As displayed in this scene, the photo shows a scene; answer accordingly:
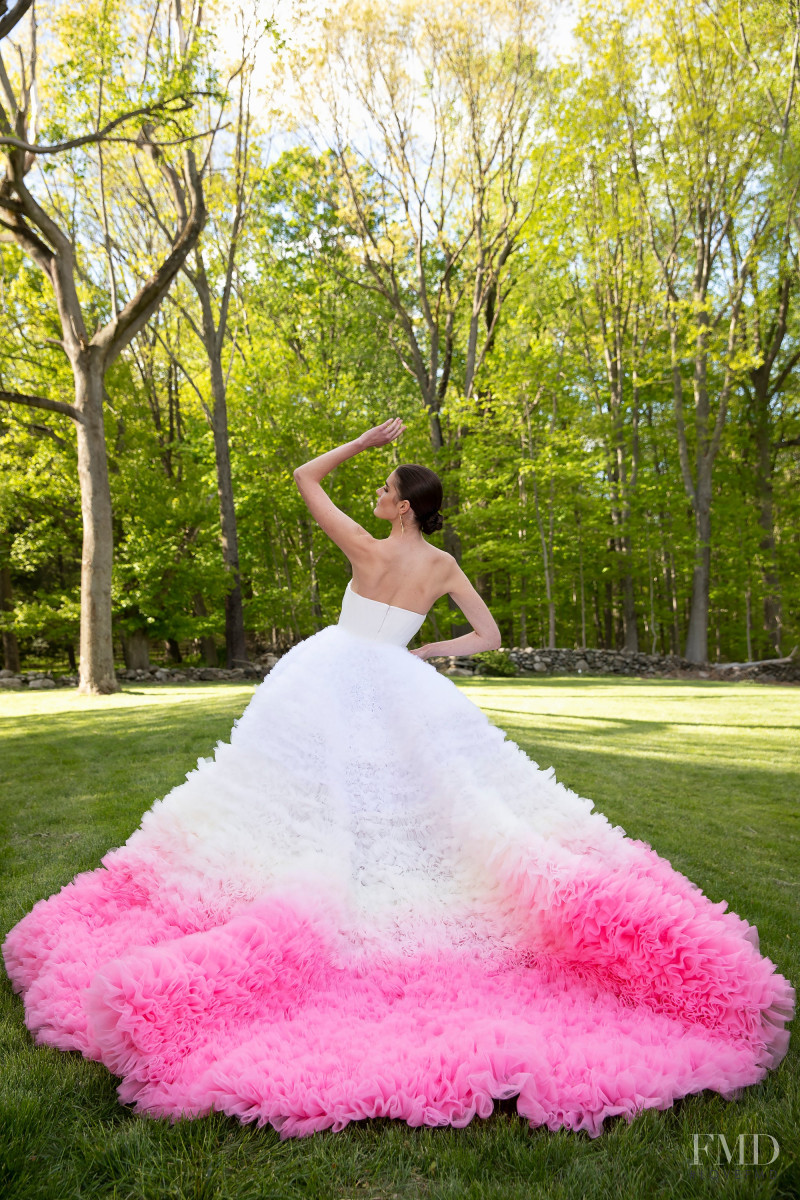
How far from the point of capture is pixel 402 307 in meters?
20.3

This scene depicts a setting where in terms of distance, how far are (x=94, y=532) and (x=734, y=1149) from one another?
12.2m

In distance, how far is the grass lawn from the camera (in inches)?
62.9

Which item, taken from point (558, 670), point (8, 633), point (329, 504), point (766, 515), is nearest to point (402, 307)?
point (558, 670)

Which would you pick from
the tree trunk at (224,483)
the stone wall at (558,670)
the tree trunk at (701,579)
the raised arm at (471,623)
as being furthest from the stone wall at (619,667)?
the raised arm at (471,623)

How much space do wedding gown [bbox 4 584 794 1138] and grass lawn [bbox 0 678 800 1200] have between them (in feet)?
0.21

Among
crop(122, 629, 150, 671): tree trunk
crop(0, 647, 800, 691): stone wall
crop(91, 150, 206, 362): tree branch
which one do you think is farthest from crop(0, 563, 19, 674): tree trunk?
crop(91, 150, 206, 362): tree branch

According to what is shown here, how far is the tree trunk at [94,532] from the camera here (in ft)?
39.3

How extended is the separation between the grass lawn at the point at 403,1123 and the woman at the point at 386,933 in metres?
0.07

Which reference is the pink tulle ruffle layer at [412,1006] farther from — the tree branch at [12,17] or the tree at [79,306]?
the tree at [79,306]

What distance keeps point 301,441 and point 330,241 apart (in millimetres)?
7079

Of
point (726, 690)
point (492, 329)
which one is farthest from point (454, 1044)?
point (492, 329)

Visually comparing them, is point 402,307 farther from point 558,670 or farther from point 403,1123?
point 403,1123

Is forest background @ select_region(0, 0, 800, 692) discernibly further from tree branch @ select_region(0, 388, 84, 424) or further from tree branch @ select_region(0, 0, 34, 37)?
tree branch @ select_region(0, 0, 34, 37)

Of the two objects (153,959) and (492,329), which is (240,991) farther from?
(492,329)
